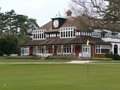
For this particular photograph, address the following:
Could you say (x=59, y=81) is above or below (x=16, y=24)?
below

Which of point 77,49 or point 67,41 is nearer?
point 77,49

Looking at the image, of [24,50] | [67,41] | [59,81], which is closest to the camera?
[59,81]

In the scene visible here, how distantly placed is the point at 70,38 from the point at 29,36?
27.9 meters

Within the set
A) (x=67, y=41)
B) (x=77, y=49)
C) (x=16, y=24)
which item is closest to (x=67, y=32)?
(x=67, y=41)

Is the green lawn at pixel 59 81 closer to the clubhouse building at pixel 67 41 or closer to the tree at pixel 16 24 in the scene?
the clubhouse building at pixel 67 41

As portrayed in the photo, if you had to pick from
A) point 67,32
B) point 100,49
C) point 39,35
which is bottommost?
point 100,49

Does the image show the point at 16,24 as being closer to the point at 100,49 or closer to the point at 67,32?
the point at 67,32

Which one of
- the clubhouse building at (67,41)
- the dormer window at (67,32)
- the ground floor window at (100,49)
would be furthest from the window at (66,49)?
the ground floor window at (100,49)

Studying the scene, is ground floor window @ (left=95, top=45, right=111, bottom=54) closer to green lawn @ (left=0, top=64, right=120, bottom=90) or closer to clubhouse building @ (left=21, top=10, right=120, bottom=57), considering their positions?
clubhouse building @ (left=21, top=10, right=120, bottom=57)

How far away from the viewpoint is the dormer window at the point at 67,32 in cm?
9103

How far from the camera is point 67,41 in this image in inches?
3570

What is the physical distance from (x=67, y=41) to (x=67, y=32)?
9.44 feet

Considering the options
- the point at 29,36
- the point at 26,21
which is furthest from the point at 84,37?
the point at 26,21

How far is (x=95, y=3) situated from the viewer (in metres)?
32.0
